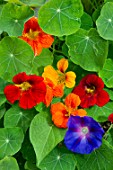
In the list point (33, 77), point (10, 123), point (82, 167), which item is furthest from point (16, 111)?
point (82, 167)

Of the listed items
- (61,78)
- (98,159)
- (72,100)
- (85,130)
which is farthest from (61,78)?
(98,159)

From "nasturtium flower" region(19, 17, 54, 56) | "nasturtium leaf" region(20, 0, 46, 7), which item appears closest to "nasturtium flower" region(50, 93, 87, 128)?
"nasturtium flower" region(19, 17, 54, 56)

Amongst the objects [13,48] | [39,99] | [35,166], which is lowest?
[35,166]

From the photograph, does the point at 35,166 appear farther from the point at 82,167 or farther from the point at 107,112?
the point at 107,112

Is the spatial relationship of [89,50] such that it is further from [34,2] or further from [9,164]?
[9,164]

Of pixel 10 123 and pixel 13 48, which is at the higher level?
pixel 13 48

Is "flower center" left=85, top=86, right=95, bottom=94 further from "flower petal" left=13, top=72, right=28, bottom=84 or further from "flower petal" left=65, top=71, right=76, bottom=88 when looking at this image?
"flower petal" left=13, top=72, right=28, bottom=84
